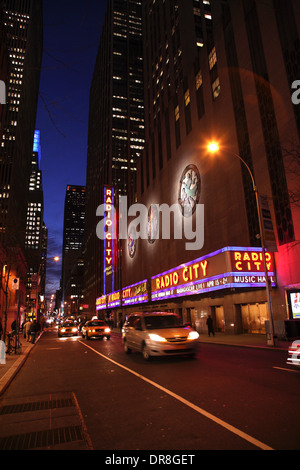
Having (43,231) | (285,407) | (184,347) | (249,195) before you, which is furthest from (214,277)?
(43,231)

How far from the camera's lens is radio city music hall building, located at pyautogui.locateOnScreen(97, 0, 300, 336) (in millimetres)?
20688

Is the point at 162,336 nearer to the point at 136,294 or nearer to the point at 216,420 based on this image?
the point at 216,420

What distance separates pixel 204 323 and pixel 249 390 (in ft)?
79.1

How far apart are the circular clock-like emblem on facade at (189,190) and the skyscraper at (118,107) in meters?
72.6

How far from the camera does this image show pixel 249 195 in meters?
24.1

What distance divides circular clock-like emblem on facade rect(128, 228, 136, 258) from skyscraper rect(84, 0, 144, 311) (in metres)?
50.5

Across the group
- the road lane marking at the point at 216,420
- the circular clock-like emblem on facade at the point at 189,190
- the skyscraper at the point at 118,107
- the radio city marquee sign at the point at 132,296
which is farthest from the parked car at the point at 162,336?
the skyscraper at the point at 118,107

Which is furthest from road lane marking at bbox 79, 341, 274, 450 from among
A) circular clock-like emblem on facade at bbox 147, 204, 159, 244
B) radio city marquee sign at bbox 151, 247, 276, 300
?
circular clock-like emblem on facade at bbox 147, 204, 159, 244

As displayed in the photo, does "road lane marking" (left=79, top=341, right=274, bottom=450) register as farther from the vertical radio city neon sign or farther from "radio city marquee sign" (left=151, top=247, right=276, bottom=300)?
the vertical radio city neon sign

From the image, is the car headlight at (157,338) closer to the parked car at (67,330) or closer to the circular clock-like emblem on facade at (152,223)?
the parked car at (67,330)

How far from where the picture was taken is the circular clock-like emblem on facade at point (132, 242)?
174 ft

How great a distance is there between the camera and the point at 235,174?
25.7 m

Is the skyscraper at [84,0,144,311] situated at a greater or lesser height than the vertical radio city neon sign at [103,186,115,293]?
greater

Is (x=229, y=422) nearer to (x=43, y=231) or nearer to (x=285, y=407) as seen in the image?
(x=285, y=407)
